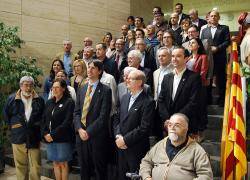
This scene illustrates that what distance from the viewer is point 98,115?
14.4 ft

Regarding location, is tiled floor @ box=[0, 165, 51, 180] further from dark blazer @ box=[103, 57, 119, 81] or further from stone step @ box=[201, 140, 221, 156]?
stone step @ box=[201, 140, 221, 156]

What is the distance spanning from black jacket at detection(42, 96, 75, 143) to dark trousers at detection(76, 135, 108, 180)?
31 centimetres

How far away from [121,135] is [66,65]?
3488mm

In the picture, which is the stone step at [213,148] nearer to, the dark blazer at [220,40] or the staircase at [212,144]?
the staircase at [212,144]

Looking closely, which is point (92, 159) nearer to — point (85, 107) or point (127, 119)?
point (85, 107)

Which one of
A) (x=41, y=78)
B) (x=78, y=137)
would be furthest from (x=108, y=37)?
(x=78, y=137)

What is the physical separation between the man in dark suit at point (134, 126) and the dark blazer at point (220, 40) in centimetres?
233

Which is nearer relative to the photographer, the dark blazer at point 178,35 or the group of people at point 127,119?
the group of people at point 127,119

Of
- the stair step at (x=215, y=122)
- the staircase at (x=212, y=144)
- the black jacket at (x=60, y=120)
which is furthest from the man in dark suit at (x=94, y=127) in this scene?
the stair step at (x=215, y=122)

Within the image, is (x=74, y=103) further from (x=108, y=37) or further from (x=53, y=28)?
(x=53, y=28)

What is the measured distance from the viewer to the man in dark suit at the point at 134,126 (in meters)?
3.91

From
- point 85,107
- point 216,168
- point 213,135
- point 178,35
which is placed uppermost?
point 178,35

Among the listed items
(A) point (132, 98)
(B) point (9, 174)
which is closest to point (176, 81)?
(A) point (132, 98)

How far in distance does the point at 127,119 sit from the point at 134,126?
0.11 meters
